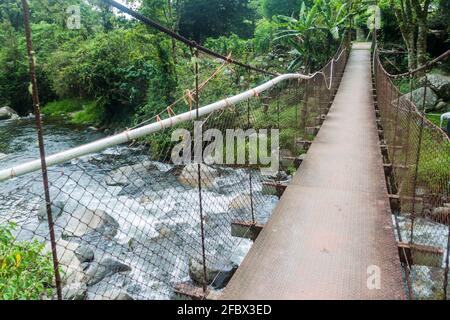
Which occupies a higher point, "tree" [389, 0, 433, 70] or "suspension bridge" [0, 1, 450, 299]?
"tree" [389, 0, 433, 70]

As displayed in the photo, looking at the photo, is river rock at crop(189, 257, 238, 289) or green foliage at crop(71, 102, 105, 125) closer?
river rock at crop(189, 257, 238, 289)

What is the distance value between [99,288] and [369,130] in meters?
3.46

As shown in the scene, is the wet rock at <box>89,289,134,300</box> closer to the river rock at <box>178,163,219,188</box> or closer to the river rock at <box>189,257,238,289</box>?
the river rock at <box>189,257,238,289</box>

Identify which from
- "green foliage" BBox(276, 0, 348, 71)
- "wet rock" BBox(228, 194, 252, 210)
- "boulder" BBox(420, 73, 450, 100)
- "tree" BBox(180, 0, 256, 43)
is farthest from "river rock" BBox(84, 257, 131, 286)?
A: "tree" BBox(180, 0, 256, 43)

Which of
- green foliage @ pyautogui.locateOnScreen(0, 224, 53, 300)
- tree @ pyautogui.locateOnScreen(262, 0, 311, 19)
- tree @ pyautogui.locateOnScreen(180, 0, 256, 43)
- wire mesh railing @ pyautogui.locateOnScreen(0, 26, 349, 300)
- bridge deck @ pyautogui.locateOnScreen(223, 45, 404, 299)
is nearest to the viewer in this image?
bridge deck @ pyautogui.locateOnScreen(223, 45, 404, 299)

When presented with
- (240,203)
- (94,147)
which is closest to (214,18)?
(240,203)

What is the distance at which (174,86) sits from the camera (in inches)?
335

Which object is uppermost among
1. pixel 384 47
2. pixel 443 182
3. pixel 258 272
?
pixel 384 47

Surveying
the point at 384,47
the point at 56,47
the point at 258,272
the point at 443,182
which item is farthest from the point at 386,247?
the point at 56,47

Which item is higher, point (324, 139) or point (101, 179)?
point (324, 139)

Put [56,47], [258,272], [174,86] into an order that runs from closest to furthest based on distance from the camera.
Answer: [258,272]
[174,86]
[56,47]

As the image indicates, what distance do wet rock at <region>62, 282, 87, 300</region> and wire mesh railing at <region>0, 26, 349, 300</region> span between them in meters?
0.01

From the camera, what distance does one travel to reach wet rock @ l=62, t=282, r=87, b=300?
3.31m
